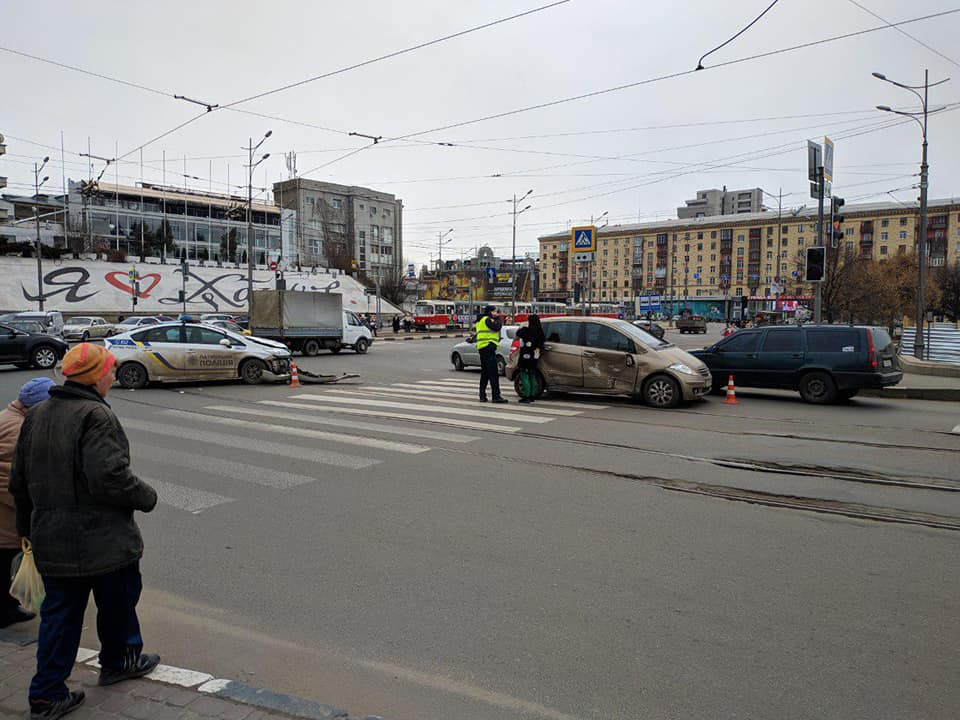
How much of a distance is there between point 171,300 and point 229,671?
58.6m

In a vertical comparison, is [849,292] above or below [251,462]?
above

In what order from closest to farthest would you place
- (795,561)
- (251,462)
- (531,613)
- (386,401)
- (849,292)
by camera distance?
(531,613) < (795,561) < (251,462) < (386,401) < (849,292)

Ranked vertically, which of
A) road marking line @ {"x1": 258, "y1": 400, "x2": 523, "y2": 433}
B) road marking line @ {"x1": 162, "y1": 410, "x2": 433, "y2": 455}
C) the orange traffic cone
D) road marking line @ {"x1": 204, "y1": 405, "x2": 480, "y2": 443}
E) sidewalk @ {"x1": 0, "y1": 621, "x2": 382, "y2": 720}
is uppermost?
the orange traffic cone

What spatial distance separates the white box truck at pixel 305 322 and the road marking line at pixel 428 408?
1417cm

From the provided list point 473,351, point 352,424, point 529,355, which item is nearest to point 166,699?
point 352,424

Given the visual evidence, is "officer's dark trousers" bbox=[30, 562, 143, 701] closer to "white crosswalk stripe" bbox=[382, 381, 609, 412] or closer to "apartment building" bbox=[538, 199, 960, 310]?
"white crosswalk stripe" bbox=[382, 381, 609, 412]

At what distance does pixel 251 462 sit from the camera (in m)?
8.43

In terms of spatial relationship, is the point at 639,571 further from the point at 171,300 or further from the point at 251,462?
the point at 171,300

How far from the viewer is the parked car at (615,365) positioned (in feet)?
43.6

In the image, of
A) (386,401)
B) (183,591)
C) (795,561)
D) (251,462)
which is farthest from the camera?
(386,401)

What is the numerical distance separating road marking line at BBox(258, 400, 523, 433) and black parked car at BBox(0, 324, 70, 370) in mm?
11378

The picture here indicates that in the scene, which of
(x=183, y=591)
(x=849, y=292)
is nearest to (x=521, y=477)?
(x=183, y=591)

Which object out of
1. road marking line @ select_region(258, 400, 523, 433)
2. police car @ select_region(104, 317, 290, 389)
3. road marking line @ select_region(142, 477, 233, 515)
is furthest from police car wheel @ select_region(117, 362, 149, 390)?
road marking line @ select_region(142, 477, 233, 515)

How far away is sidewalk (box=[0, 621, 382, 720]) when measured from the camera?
3.24 metres
